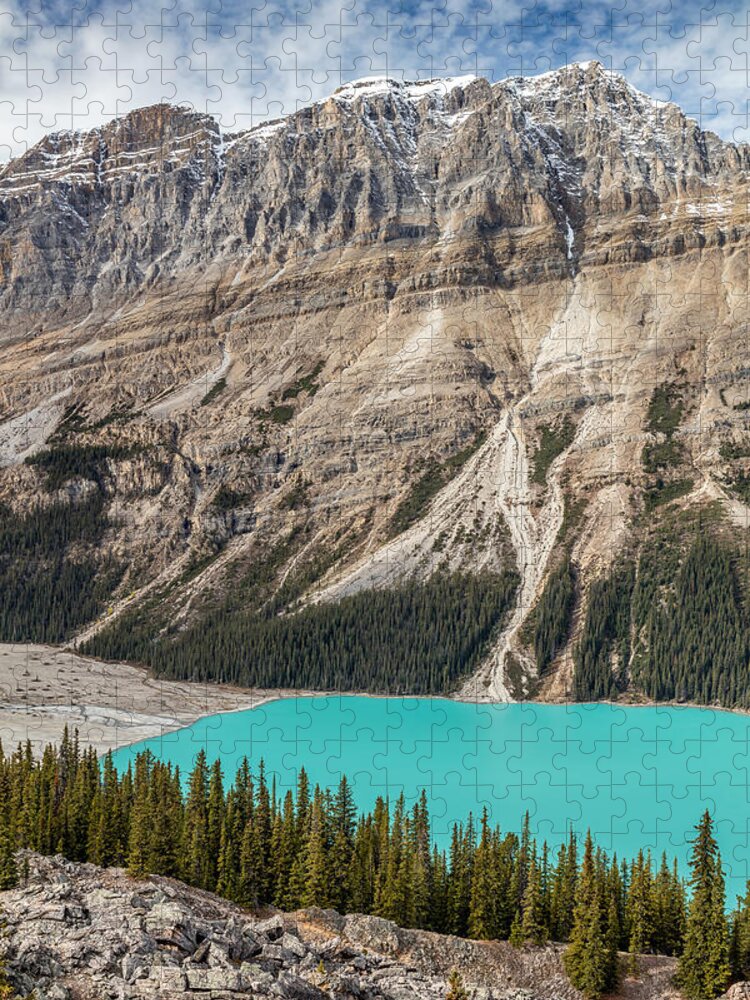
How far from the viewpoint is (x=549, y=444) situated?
12750 cm

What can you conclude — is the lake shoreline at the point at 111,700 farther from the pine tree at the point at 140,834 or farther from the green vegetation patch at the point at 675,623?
the pine tree at the point at 140,834

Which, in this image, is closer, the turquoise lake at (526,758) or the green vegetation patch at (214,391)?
the turquoise lake at (526,758)

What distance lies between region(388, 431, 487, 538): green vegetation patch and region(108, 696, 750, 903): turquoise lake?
31.4m

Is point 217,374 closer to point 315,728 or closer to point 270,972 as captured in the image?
point 315,728

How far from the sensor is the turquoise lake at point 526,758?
50344 millimetres

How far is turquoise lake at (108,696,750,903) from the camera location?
165ft

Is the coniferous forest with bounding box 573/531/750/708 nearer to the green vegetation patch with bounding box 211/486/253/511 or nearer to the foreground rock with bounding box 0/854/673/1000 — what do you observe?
the green vegetation patch with bounding box 211/486/253/511

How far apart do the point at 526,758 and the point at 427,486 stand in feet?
208

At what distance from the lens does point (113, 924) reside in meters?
21.4

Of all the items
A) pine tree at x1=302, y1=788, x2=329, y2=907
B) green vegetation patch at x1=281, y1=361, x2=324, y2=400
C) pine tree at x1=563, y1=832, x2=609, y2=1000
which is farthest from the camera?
green vegetation patch at x1=281, y1=361, x2=324, y2=400

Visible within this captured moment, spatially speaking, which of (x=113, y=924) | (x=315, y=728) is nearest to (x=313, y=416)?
(x=315, y=728)

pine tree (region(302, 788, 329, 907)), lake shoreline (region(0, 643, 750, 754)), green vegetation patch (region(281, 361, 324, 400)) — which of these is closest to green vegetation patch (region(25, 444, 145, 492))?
green vegetation patch (region(281, 361, 324, 400))

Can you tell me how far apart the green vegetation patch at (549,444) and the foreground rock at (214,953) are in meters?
94.0

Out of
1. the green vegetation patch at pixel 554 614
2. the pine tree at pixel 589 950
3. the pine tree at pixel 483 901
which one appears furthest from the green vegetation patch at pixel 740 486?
the pine tree at pixel 589 950
